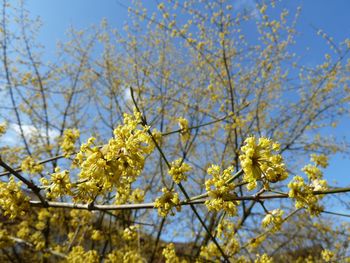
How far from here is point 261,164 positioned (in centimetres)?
207

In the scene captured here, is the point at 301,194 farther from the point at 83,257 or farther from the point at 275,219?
the point at 83,257

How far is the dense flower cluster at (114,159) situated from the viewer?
2114 mm

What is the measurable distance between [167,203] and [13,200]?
3.97 ft

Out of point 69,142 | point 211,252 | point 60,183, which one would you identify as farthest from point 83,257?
point 60,183

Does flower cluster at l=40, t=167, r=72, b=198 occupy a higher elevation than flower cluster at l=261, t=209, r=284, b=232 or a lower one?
lower

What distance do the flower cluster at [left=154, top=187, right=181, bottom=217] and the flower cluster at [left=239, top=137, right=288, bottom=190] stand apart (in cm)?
51

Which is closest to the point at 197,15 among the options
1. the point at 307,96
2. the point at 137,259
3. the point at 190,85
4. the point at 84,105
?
the point at 190,85

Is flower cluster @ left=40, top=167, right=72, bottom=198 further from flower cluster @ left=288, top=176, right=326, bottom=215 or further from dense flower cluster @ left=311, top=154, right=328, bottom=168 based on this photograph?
dense flower cluster @ left=311, top=154, right=328, bottom=168

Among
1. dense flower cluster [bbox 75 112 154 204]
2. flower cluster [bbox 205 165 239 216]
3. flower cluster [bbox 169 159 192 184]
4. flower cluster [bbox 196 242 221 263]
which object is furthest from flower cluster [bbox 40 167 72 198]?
flower cluster [bbox 196 242 221 263]

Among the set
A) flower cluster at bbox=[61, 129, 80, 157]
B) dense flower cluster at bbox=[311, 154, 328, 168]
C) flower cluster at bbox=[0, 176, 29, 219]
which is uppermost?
dense flower cluster at bbox=[311, 154, 328, 168]

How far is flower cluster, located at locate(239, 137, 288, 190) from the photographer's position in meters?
2.03

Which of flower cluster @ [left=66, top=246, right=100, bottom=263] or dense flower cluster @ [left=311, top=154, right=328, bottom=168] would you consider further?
flower cluster @ [left=66, top=246, right=100, bottom=263]

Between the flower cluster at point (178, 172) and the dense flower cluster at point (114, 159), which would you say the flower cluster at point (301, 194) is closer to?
the flower cluster at point (178, 172)

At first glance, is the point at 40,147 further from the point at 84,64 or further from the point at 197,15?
the point at 197,15
